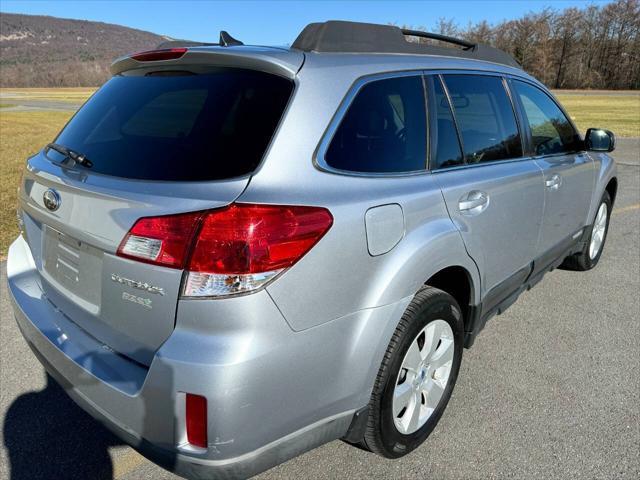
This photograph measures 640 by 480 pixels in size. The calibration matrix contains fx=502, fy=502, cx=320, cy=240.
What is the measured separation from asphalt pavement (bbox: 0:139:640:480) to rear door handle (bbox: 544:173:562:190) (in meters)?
1.02

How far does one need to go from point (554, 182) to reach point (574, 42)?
270 feet

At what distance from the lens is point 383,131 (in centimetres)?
207

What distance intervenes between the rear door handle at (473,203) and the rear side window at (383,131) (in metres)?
0.28

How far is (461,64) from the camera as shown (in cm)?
267

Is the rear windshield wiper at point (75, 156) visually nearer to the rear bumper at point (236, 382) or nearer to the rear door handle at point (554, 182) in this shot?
the rear bumper at point (236, 382)

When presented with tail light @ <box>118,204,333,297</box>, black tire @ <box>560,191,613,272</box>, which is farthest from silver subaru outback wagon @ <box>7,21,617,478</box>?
black tire @ <box>560,191,613,272</box>

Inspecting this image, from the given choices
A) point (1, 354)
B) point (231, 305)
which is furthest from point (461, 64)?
point (1, 354)

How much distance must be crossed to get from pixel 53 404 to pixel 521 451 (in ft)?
7.79

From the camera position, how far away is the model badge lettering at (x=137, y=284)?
161cm

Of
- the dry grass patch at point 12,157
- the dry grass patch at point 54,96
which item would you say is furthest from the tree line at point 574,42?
the dry grass patch at point 12,157

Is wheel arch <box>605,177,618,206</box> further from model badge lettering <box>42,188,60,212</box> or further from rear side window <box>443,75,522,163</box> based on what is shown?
model badge lettering <box>42,188,60,212</box>

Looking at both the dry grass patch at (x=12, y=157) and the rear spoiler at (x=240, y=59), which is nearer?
the rear spoiler at (x=240, y=59)

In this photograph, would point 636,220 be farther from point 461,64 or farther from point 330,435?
point 330,435

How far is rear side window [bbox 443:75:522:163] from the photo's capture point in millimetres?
2566
